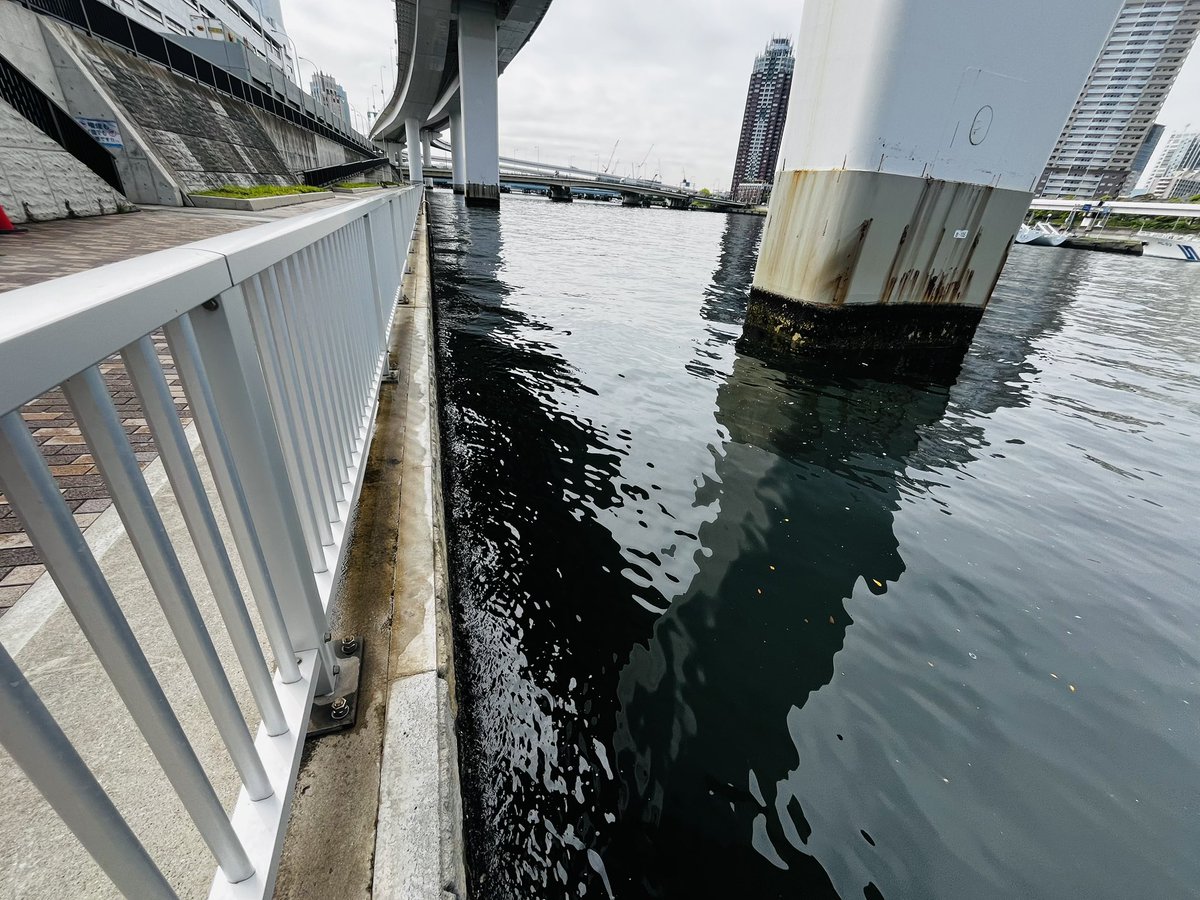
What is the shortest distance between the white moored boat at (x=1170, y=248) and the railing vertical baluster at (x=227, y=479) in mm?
78805

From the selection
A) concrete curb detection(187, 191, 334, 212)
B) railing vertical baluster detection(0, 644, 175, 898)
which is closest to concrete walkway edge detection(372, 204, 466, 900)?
railing vertical baluster detection(0, 644, 175, 898)

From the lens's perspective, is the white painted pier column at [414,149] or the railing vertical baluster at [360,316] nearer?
the railing vertical baluster at [360,316]

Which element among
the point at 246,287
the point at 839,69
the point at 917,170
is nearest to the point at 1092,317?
the point at 917,170

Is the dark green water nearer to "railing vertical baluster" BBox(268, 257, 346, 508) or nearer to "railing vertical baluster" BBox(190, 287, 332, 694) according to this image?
"railing vertical baluster" BBox(190, 287, 332, 694)

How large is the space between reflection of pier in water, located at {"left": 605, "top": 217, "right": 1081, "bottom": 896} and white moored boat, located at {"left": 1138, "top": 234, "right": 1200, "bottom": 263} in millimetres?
70720

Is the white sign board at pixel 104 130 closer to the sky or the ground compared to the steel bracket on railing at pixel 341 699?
closer to the sky

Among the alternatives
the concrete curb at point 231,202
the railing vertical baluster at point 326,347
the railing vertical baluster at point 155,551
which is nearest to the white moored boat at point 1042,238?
the concrete curb at point 231,202

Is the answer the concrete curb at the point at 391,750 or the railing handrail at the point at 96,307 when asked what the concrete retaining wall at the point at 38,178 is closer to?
the concrete curb at the point at 391,750

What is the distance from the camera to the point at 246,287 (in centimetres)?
149

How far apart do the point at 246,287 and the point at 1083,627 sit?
5.05 metres

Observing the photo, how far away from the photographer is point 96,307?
743 millimetres

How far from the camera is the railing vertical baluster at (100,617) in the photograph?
66 cm

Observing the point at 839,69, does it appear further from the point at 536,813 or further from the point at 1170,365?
the point at 536,813

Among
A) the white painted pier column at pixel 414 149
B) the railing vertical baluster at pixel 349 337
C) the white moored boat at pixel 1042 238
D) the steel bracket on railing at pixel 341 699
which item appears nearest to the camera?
the steel bracket on railing at pixel 341 699
